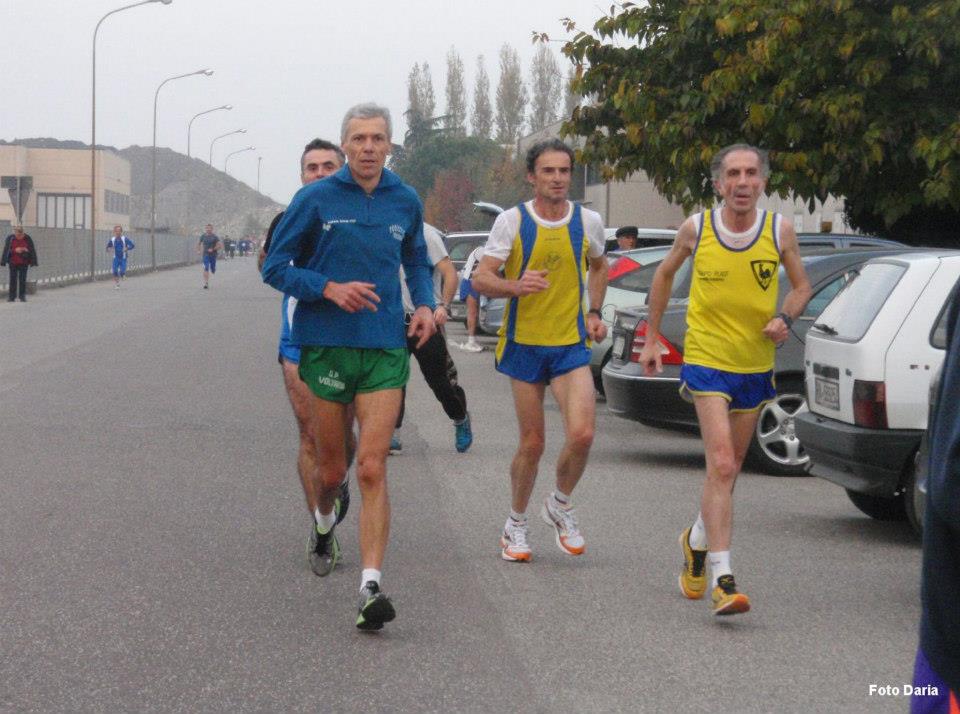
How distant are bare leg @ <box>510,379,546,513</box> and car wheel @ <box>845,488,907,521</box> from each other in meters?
2.12

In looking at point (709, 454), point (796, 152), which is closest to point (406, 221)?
point (709, 454)

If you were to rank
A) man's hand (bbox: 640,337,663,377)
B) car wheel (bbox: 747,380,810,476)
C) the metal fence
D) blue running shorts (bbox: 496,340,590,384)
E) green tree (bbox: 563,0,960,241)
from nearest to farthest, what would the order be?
man's hand (bbox: 640,337,663,377) < blue running shorts (bbox: 496,340,590,384) < car wheel (bbox: 747,380,810,476) < green tree (bbox: 563,0,960,241) < the metal fence

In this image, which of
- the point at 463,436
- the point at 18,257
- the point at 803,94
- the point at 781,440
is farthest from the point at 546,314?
the point at 18,257

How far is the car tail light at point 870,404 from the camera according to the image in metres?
7.63

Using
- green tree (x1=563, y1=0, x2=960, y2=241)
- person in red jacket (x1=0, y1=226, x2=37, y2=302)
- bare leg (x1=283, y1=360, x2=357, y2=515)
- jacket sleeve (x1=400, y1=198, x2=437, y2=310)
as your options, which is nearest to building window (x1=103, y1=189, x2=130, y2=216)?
person in red jacket (x1=0, y1=226, x2=37, y2=302)

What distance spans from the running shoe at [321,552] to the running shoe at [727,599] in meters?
1.68

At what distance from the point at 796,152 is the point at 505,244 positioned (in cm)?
1556

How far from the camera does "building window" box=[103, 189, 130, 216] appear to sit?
131m

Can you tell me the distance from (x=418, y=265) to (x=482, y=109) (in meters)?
113

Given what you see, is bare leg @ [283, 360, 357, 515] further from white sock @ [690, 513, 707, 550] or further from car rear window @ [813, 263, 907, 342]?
car rear window @ [813, 263, 907, 342]

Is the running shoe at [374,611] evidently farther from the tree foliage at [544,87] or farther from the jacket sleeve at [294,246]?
the tree foliage at [544,87]

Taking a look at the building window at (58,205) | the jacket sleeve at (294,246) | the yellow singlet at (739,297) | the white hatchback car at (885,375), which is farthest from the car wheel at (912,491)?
the building window at (58,205)

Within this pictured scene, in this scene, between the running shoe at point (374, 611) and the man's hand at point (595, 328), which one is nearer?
the running shoe at point (374, 611)

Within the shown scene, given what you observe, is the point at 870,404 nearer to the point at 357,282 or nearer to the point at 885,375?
the point at 885,375
